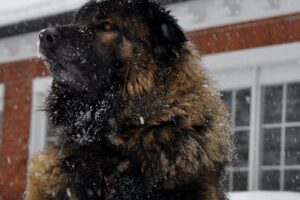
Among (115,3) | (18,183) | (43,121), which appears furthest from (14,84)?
(115,3)

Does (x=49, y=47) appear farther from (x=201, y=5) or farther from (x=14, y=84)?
(x=14, y=84)

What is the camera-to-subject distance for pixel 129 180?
3684 millimetres

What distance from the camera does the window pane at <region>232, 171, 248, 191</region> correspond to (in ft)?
28.9

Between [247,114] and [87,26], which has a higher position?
[87,26]

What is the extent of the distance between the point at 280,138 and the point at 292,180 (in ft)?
1.82

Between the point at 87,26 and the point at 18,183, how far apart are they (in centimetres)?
792

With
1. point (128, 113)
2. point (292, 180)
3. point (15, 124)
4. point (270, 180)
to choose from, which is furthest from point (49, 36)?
point (15, 124)

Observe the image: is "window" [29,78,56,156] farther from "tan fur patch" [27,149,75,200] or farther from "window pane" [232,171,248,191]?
"tan fur patch" [27,149,75,200]

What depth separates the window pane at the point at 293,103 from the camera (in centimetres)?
838

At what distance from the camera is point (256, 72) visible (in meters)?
8.63

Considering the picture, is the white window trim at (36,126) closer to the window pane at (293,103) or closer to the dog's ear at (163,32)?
the window pane at (293,103)

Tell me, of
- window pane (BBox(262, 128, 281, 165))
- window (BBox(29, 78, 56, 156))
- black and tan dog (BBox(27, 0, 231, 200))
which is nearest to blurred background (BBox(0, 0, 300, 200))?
window pane (BBox(262, 128, 281, 165))

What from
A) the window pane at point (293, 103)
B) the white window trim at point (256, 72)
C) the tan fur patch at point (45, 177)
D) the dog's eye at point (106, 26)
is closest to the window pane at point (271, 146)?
the white window trim at point (256, 72)

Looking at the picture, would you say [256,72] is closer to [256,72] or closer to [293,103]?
[256,72]
